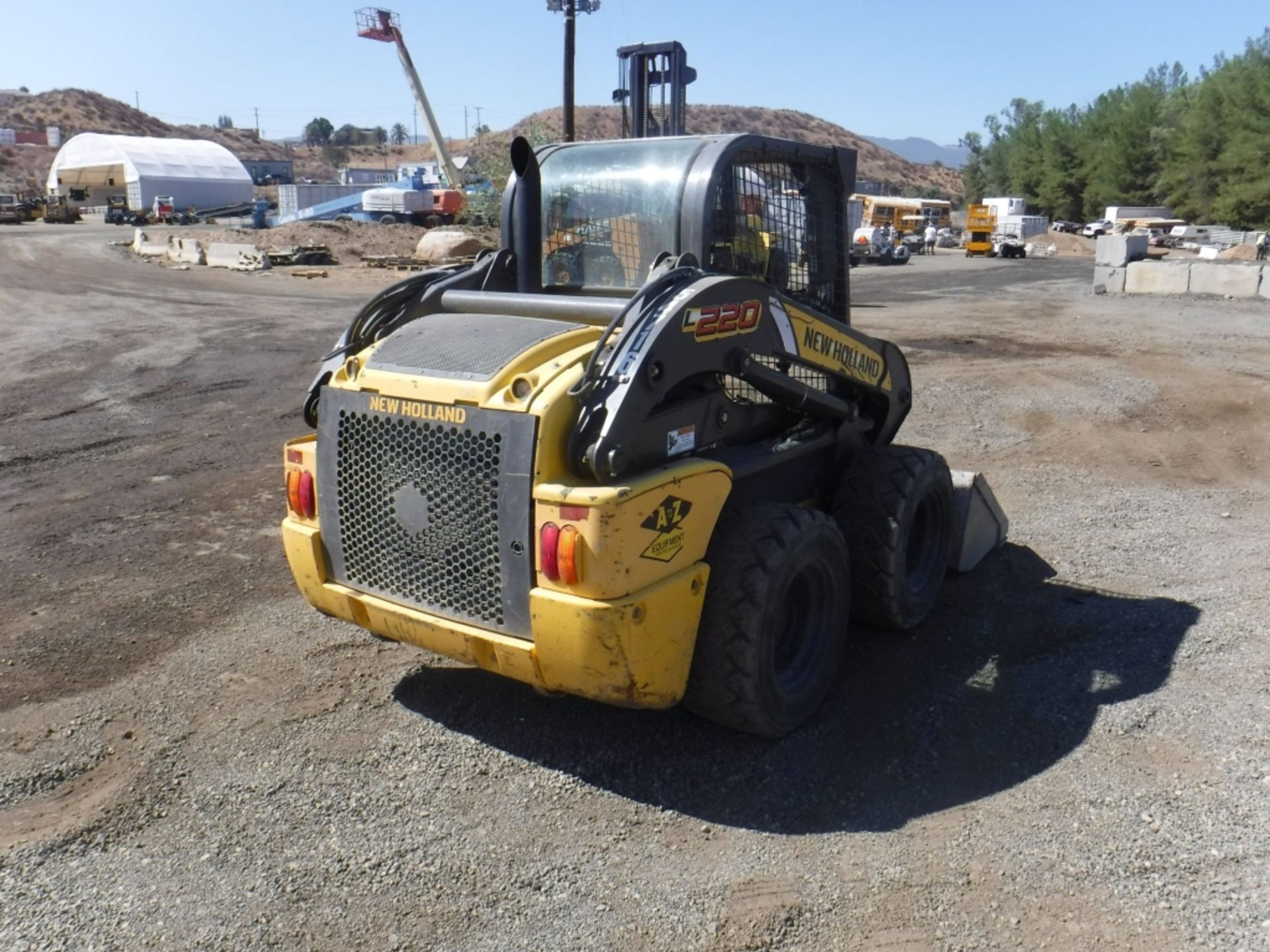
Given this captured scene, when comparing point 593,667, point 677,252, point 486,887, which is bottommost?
point 486,887

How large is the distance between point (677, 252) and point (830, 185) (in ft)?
4.56

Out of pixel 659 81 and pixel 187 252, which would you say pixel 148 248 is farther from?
pixel 659 81

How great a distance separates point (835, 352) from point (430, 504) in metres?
2.13

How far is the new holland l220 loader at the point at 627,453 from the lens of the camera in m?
3.85

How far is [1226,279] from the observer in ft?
71.7

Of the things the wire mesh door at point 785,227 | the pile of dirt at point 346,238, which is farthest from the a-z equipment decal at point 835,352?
the pile of dirt at point 346,238

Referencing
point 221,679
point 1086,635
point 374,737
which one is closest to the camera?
point 374,737

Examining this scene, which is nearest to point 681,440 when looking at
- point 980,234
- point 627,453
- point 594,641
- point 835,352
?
point 627,453

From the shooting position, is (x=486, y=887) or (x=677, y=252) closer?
(x=486, y=887)

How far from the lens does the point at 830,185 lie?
18.6 ft

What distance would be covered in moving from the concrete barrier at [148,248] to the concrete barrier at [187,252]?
23.0 inches

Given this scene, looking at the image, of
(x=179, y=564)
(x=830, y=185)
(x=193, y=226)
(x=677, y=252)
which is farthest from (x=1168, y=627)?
(x=193, y=226)

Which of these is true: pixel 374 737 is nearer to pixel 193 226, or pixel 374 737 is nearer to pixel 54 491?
pixel 54 491

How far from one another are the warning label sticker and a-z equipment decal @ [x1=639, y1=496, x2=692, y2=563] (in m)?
0.25
